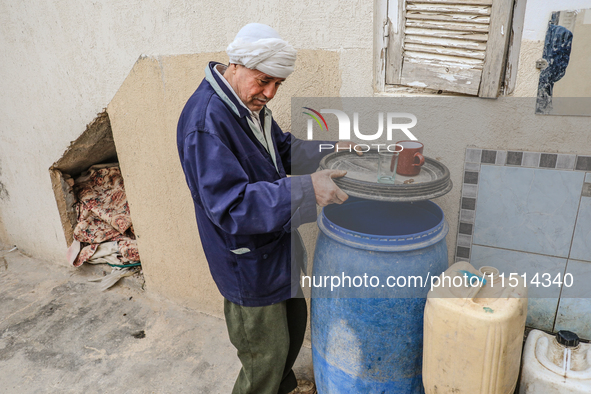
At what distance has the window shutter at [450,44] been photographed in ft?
5.25

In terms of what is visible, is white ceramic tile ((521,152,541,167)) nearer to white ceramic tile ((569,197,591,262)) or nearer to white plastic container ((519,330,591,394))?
white ceramic tile ((569,197,591,262))

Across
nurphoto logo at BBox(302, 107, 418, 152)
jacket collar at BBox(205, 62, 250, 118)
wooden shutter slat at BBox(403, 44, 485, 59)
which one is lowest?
nurphoto logo at BBox(302, 107, 418, 152)

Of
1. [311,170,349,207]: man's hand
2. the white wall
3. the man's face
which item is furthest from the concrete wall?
[311,170,349,207]: man's hand

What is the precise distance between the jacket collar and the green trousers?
0.84 meters

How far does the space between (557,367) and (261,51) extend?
1.61 m

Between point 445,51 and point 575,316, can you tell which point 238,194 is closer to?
point 445,51

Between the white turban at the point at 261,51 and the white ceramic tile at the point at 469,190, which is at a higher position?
the white turban at the point at 261,51

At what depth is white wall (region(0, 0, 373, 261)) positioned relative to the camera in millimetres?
1962

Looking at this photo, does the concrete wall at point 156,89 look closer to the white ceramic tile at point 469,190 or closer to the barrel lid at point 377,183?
the white ceramic tile at point 469,190

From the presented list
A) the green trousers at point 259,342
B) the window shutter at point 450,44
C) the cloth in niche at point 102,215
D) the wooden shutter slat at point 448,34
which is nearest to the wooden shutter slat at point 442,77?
the window shutter at point 450,44

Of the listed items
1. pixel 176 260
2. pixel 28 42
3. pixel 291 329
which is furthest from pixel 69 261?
pixel 291 329

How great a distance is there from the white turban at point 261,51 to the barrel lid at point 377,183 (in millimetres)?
467

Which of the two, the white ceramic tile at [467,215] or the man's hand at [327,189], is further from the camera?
the white ceramic tile at [467,215]

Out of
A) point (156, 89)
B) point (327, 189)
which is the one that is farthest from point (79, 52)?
point (327, 189)
